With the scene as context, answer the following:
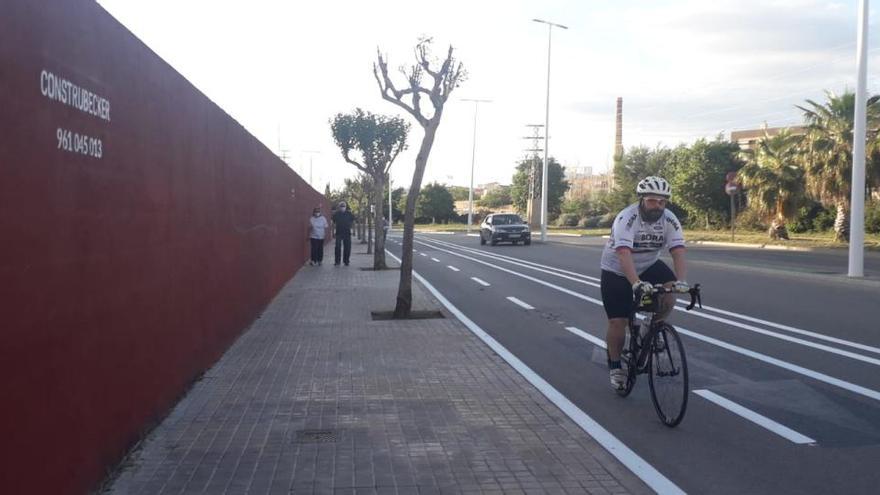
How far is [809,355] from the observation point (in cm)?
917

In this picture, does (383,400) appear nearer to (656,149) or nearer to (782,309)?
(782,309)

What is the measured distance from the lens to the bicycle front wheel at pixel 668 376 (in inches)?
242

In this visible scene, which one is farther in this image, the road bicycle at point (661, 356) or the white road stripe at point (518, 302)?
the white road stripe at point (518, 302)

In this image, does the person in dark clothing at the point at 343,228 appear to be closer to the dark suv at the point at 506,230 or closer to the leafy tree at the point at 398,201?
the dark suv at the point at 506,230

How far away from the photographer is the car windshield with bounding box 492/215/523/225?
1609 inches

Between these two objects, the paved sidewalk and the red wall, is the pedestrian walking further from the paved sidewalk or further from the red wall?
the red wall

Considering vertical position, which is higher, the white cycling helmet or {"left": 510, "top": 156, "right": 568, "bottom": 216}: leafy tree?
{"left": 510, "top": 156, "right": 568, "bottom": 216}: leafy tree

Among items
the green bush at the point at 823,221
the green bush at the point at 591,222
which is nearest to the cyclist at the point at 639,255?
the green bush at the point at 823,221

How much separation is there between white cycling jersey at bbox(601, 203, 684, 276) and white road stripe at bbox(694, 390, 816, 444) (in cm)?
133

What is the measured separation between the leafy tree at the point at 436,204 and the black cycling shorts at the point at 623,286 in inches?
3529

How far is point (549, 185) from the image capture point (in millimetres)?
88750

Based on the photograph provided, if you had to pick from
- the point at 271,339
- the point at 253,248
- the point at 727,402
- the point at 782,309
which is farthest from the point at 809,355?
the point at 253,248

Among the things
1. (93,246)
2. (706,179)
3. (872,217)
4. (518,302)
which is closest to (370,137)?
(518,302)

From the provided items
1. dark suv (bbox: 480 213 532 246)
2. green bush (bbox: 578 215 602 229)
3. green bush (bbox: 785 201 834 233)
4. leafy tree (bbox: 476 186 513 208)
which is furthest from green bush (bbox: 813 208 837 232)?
leafy tree (bbox: 476 186 513 208)
